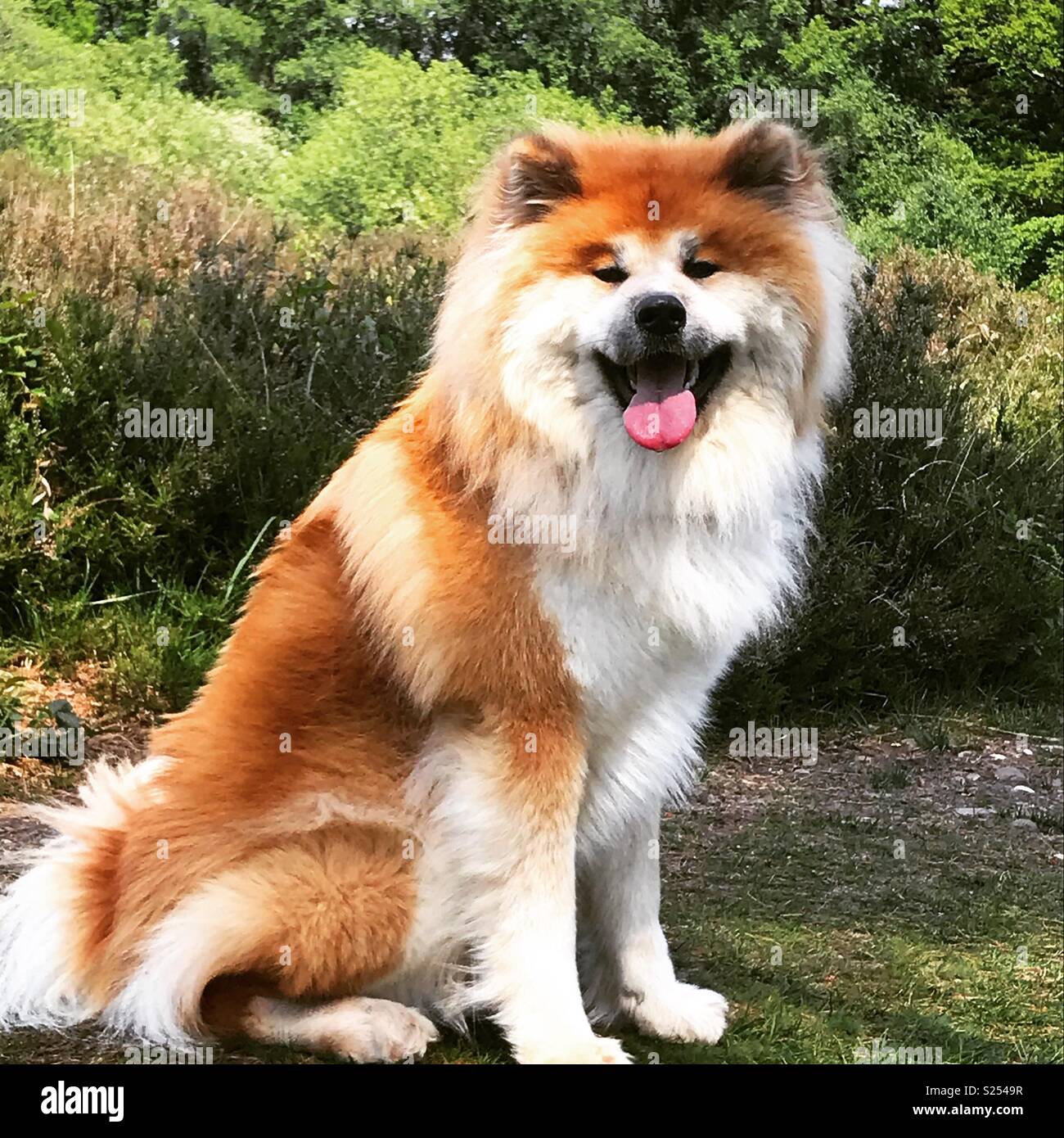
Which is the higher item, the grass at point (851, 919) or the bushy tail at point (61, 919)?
the bushy tail at point (61, 919)

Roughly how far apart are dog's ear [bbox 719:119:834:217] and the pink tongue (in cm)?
40

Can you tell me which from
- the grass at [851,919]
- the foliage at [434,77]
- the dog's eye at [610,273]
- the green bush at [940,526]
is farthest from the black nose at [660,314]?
the green bush at [940,526]

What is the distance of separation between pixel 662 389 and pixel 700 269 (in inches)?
9.6

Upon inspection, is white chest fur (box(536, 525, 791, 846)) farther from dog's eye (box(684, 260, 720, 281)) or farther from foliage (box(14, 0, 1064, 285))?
foliage (box(14, 0, 1064, 285))

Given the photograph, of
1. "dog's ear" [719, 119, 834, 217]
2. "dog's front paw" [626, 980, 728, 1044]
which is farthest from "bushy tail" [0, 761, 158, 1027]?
"dog's ear" [719, 119, 834, 217]

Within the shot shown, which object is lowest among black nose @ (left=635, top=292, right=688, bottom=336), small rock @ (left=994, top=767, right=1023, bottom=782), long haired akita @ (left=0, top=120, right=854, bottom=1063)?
small rock @ (left=994, top=767, right=1023, bottom=782)

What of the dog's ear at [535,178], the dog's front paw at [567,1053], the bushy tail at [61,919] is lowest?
the dog's front paw at [567,1053]

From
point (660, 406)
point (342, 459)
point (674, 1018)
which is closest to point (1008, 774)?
point (674, 1018)

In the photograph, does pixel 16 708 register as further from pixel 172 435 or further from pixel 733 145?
pixel 733 145

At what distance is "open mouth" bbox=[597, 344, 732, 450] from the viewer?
2.36 metres

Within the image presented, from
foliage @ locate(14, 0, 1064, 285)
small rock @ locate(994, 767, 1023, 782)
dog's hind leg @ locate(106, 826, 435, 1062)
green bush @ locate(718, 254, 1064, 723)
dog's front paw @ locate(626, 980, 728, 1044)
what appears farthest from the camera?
green bush @ locate(718, 254, 1064, 723)

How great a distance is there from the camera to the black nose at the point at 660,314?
2.25m

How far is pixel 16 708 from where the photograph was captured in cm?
363

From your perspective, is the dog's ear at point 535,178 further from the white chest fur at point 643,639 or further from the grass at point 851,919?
the grass at point 851,919
